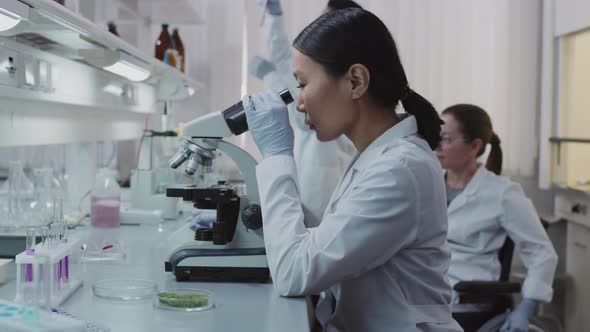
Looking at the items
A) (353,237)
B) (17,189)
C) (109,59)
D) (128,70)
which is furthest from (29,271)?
(128,70)

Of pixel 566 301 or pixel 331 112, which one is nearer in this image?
pixel 331 112

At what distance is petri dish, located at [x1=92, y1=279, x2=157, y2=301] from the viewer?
4.25 ft

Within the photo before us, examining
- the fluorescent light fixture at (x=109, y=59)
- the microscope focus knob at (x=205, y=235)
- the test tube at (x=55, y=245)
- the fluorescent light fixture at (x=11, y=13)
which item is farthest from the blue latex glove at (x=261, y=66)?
the test tube at (x=55, y=245)

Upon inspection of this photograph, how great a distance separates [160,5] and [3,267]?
178cm

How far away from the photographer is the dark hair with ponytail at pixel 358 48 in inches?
52.5

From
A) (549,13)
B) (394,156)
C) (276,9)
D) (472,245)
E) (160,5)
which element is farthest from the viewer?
(549,13)

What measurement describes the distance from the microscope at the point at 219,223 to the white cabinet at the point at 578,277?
77.9 inches

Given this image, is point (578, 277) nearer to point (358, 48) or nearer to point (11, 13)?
point (358, 48)

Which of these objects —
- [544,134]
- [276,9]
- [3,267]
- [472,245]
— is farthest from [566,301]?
[3,267]

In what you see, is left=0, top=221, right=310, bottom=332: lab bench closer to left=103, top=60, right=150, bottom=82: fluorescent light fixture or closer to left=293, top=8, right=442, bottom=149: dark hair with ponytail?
left=293, top=8, right=442, bottom=149: dark hair with ponytail

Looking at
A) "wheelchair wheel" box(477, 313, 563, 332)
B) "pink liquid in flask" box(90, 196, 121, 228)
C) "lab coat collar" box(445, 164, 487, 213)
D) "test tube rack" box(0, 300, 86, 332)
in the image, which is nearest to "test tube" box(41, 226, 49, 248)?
"test tube rack" box(0, 300, 86, 332)

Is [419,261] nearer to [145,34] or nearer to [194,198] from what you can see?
[194,198]

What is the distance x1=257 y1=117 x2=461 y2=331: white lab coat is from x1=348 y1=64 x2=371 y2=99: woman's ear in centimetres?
11

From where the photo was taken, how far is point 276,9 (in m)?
2.62
